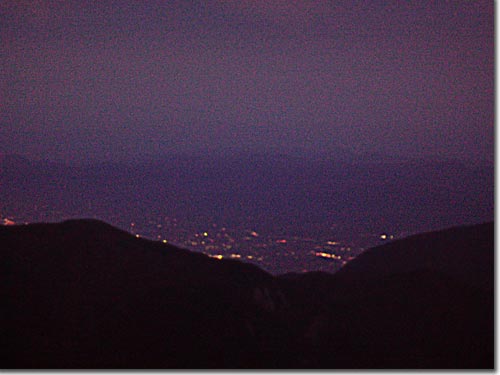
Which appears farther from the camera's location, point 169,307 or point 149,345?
point 169,307

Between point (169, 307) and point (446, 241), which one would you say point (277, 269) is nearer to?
point (446, 241)

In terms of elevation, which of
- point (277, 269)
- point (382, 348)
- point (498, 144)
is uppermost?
point (498, 144)

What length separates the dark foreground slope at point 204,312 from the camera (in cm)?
1903

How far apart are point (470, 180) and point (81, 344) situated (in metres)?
148

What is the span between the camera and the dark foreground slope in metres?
19.0

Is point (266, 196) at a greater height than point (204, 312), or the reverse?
point (266, 196)

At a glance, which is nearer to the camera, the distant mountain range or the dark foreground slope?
the dark foreground slope

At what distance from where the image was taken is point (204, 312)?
69.8 feet

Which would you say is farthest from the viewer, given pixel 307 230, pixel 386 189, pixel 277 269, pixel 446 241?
pixel 386 189

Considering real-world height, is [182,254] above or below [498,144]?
below

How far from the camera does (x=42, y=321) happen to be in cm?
2042

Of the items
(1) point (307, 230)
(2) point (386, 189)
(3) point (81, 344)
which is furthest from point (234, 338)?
(2) point (386, 189)

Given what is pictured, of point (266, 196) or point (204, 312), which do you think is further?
point (266, 196)

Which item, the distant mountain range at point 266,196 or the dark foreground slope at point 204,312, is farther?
the distant mountain range at point 266,196
